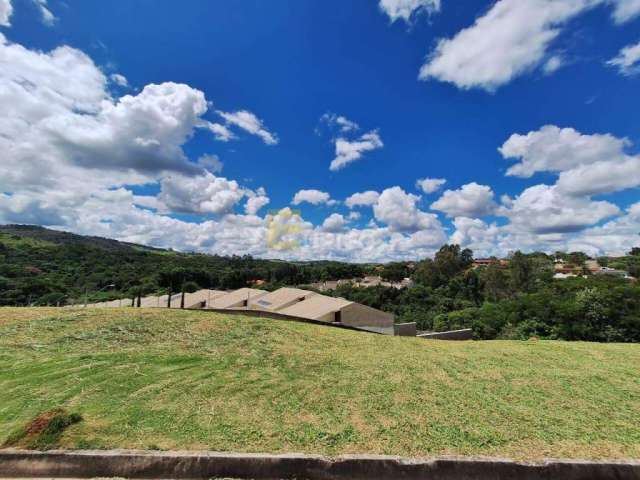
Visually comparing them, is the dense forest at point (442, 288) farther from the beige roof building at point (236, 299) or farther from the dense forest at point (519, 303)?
the beige roof building at point (236, 299)

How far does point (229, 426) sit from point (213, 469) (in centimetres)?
69

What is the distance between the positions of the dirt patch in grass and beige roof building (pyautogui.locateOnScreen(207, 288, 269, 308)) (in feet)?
65.9

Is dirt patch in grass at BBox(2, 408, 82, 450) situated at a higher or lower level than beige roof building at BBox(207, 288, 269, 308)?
lower

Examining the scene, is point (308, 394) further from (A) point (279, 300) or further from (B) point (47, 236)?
(B) point (47, 236)

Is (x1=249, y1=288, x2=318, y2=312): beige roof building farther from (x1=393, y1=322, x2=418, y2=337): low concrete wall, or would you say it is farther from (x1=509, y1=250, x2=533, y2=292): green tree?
(x1=509, y1=250, x2=533, y2=292): green tree

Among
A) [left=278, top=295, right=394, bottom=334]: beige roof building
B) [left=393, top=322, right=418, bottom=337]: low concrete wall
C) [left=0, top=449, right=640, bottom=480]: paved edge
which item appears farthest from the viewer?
[left=393, top=322, right=418, bottom=337]: low concrete wall

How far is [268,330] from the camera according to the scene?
9.38 m

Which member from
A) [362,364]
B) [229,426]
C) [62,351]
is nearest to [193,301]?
[62,351]

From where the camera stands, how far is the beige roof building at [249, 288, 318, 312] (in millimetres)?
22969

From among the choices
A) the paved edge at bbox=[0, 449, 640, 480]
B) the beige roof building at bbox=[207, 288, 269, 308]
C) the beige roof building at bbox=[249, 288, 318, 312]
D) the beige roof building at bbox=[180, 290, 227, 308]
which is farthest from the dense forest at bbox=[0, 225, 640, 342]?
the paved edge at bbox=[0, 449, 640, 480]

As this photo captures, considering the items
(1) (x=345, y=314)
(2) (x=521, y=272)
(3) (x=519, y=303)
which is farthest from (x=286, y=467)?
(2) (x=521, y=272)

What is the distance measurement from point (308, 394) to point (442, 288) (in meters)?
48.6

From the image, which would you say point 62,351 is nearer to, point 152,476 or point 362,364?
point 152,476

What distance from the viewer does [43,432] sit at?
3.55 metres
